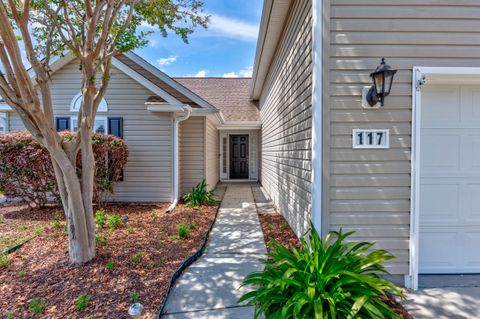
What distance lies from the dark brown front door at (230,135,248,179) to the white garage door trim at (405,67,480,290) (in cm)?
958

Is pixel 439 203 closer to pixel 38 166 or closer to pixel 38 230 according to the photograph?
pixel 38 230

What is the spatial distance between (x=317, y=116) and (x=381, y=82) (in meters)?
0.70

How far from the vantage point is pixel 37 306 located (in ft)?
8.07

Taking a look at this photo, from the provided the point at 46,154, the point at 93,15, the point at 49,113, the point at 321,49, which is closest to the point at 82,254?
the point at 49,113

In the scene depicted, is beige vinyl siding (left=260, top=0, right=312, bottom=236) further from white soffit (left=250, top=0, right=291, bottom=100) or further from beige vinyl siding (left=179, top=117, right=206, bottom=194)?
beige vinyl siding (left=179, top=117, right=206, bottom=194)

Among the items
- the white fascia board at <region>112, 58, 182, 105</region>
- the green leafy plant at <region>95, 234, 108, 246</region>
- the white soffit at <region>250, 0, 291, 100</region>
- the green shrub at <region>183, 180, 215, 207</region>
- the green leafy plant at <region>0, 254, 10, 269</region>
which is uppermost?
the white soffit at <region>250, 0, 291, 100</region>

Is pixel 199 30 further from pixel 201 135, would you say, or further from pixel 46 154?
pixel 46 154

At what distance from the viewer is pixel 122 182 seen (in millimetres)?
6887

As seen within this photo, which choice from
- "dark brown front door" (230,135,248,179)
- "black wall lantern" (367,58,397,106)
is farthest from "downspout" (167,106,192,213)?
"dark brown front door" (230,135,248,179)

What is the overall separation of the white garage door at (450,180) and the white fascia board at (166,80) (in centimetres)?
Answer: 522

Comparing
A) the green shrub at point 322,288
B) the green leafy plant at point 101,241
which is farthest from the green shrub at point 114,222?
the green shrub at point 322,288

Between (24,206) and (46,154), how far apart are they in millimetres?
1942

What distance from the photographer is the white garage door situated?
3.05 m

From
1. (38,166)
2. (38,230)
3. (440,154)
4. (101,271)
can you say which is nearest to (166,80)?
(38,166)
